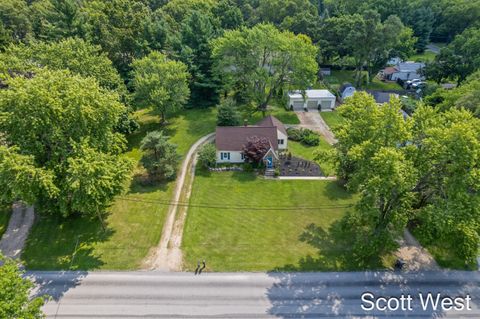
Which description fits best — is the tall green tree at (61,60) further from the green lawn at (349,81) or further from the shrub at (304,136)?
the green lawn at (349,81)

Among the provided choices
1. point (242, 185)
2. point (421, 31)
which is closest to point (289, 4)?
point (421, 31)

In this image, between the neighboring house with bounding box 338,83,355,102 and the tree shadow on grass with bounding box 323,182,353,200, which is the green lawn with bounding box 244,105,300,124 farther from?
the tree shadow on grass with bounding box 323,182,353,200

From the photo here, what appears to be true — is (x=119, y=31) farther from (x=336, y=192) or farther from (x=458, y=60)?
(x=458, y=60)

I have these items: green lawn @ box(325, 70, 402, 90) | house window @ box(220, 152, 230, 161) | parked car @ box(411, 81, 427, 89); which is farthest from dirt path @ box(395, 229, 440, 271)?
parked car @ box(411, 81, 427, 89)

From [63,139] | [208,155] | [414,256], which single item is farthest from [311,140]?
[63,139]

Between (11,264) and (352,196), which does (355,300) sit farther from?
(11,264)

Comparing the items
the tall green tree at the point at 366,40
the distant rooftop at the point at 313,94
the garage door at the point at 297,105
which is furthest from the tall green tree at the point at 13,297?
the tall green tree at the point at 366,40
